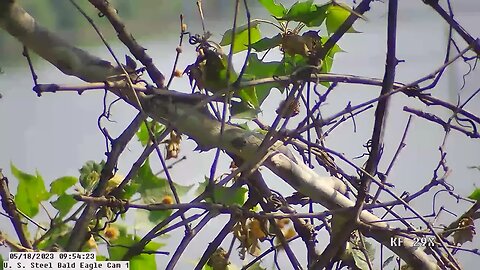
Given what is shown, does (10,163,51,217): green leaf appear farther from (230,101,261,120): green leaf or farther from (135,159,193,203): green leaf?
(230,101,261,120): green leaf

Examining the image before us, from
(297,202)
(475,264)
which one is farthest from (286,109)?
(475,264)

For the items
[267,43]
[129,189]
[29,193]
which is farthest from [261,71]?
[29,193]

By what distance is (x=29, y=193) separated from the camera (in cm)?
59

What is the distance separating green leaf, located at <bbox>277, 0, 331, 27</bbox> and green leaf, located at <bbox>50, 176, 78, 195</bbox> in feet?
0.89

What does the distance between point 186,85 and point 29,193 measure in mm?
198

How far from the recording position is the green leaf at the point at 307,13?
0.47m

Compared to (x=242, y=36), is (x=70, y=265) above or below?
below

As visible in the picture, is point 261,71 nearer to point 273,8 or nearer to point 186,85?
point 273,8

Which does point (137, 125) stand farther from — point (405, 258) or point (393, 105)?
point (393, 105)

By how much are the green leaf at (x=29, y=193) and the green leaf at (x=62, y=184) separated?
0.04ft

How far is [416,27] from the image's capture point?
76 centimetres

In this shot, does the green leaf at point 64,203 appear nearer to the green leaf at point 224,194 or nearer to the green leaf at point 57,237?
the green leaf at point 57,237

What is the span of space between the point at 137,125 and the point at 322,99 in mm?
143

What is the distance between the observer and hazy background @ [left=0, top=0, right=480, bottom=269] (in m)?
0.68
